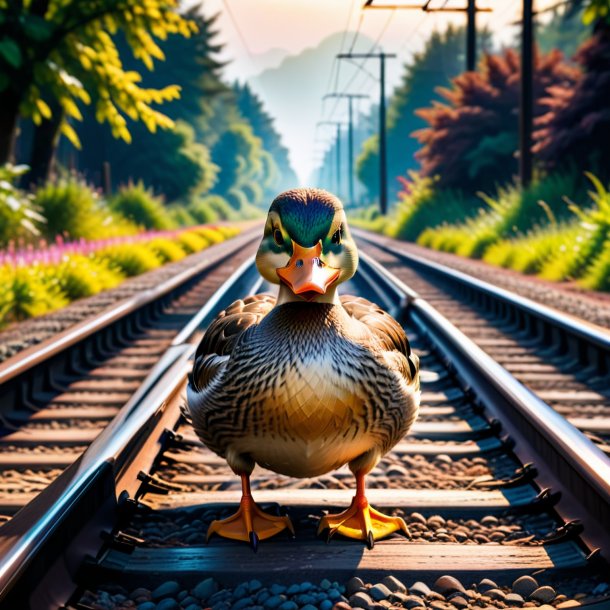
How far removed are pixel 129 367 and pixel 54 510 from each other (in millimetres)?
3826

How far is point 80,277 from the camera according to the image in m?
10.5

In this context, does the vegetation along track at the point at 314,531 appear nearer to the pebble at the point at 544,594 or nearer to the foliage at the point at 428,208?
the pebble at the point at 544,594

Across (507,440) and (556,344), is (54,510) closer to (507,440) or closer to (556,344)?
(507,440)

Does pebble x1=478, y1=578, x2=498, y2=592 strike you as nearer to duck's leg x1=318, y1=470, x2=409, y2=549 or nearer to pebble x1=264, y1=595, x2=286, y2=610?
duck's leg x1=318, y1=470, x2=409, y2=549

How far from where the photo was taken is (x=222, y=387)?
248 cm

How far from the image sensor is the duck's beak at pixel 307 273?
219 centimetres

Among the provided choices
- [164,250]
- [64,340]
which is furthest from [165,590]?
[164,250]

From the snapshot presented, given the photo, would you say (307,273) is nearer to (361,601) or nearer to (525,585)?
(361,601)

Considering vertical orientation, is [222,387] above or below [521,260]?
above

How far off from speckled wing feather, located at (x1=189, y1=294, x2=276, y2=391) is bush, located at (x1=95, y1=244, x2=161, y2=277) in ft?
32.5

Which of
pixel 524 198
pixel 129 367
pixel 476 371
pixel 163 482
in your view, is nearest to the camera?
pixel 163 482

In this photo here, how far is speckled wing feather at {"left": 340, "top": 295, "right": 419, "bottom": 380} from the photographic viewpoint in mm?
2729

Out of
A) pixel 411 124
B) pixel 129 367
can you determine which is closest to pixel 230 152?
pixel 411 124

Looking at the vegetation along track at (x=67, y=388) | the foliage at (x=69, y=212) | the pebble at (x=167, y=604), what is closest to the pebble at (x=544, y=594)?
the pebble at (x=167, y=604)
